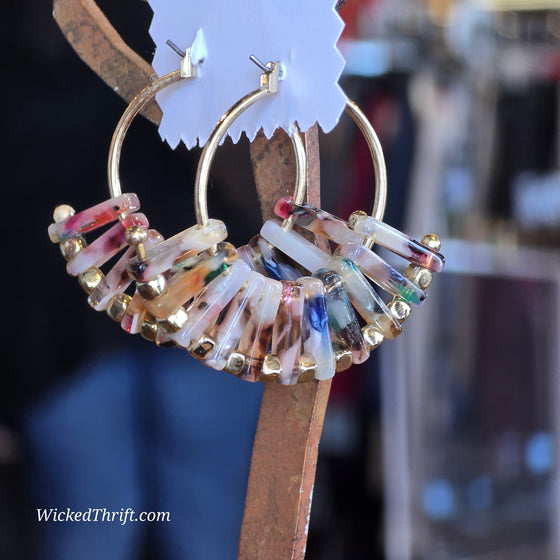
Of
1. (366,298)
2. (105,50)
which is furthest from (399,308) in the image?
(105,50)

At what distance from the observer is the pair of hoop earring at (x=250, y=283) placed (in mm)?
379

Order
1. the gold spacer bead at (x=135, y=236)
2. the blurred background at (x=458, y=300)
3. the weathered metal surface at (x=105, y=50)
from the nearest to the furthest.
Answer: the gold spacer bead at (x=135, y=236) → the weathered metal surface at (x=105, y=50) → the blurred background at (x=458, y=300)

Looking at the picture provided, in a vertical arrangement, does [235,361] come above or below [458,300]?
below

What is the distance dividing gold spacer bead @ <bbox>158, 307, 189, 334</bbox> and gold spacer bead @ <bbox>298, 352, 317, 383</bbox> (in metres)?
0.07

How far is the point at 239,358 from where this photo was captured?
1.26 feet

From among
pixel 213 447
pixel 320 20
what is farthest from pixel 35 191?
pixel 320 20

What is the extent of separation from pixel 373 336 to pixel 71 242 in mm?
183

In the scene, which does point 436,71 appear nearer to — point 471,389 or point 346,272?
point 471,389

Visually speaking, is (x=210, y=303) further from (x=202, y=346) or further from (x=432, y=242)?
(x=432, y=242)

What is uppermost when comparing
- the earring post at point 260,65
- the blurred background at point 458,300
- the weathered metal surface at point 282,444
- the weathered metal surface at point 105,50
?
the blurred background at point 458,300

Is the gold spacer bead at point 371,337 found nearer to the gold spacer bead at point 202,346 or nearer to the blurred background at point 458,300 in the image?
the gold spacer bead at point 202,346

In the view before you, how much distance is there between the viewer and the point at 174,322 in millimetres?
372

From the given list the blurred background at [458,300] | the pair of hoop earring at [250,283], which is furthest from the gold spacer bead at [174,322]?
the blurred background at [458,300]

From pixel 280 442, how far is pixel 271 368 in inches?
3.3
